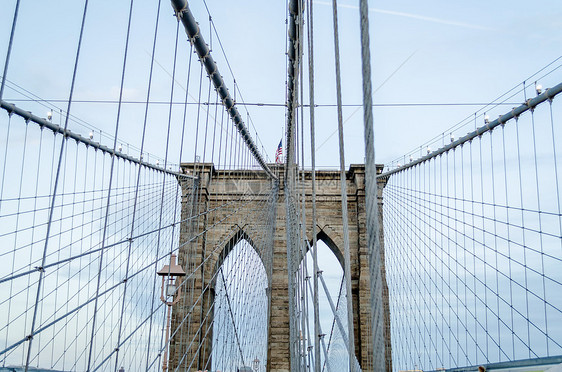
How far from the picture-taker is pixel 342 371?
1274 centimetres

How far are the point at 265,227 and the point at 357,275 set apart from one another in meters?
4.06

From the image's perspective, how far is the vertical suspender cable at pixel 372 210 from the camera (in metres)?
1.67

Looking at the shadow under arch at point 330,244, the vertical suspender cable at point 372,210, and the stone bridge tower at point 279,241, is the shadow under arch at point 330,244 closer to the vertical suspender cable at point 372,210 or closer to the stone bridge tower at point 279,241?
the stone bridge tower at point 279,241

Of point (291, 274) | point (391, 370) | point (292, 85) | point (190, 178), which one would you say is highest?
point (292, 85)

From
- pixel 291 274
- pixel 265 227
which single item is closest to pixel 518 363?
pixel 291 274

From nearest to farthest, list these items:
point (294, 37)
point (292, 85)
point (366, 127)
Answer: point (366, 127), point (294, 37), point (292, 85)

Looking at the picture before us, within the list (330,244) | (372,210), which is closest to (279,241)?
(330,244)

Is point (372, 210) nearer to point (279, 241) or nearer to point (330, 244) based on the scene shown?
point (279, 241)

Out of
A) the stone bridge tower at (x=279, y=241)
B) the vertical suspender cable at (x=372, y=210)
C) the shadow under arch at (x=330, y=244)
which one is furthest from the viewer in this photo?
the shadow under arch at (x=330, y=244)

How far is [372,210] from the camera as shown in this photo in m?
1.73

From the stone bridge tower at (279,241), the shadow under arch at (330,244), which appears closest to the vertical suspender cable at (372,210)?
the stone bridge tower at (279,241)

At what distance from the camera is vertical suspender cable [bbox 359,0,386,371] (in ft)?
5.49

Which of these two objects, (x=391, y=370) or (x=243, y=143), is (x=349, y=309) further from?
(x=391, y=370)

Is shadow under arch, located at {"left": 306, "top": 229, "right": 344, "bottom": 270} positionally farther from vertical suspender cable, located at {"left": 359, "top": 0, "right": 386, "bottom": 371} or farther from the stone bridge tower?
vertical suspender cable, located at {"left": 359, "top": 0, "right": 386, "bottom": 371}
